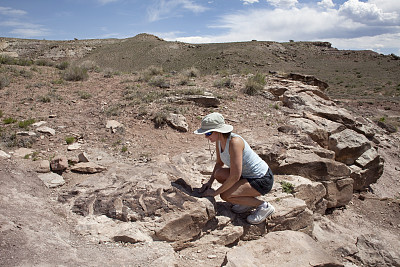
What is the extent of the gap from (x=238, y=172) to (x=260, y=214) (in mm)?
885

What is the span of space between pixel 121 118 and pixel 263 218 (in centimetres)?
464

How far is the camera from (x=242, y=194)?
3824 mm

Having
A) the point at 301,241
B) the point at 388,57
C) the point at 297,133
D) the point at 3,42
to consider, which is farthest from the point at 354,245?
the point at 388,57

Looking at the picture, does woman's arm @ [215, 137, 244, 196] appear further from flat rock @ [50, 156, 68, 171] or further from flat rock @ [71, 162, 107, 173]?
flat rock @ [50, 156, 68, 171]

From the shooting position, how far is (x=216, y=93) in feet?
30.6

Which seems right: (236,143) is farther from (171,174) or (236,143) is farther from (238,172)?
(171,174)

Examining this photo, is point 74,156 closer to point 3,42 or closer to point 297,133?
point 297,133

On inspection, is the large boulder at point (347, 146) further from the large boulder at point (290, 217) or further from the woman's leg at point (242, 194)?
the woman's leg at point (242, 194)

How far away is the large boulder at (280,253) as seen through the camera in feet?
10.5

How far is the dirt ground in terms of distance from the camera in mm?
3166

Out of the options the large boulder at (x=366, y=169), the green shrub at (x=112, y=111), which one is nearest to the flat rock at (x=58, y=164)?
the green shrub at (x=112, y=111)

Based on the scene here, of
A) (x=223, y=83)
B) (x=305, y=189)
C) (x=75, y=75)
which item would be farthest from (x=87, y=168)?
(x=75, y=75)

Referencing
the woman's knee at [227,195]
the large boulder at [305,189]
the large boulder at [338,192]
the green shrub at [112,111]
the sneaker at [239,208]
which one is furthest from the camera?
the green shrub at [112,111]

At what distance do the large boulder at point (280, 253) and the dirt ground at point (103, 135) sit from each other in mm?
502
